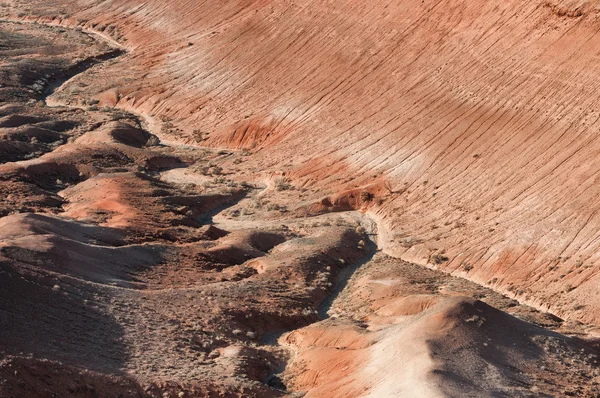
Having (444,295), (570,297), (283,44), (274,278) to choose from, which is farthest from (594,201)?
(283,44)

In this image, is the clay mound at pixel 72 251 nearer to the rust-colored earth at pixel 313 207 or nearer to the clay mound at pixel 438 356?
the rust-colored earth at pixel 313 207

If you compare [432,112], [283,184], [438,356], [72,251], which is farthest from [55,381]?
[432,112]

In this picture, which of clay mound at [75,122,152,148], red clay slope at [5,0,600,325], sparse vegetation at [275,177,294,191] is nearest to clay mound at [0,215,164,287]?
red clay slope at [5,0,600,325]

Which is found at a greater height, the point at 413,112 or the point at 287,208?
the point at 413,112

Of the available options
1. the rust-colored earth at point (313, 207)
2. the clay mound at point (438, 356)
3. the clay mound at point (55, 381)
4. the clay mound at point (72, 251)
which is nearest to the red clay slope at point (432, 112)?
the rust-colored earth at point (313, 207)

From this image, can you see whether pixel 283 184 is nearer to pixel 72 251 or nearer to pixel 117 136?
pixel 117 136

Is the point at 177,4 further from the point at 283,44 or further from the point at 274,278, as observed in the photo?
the point at 274,278
